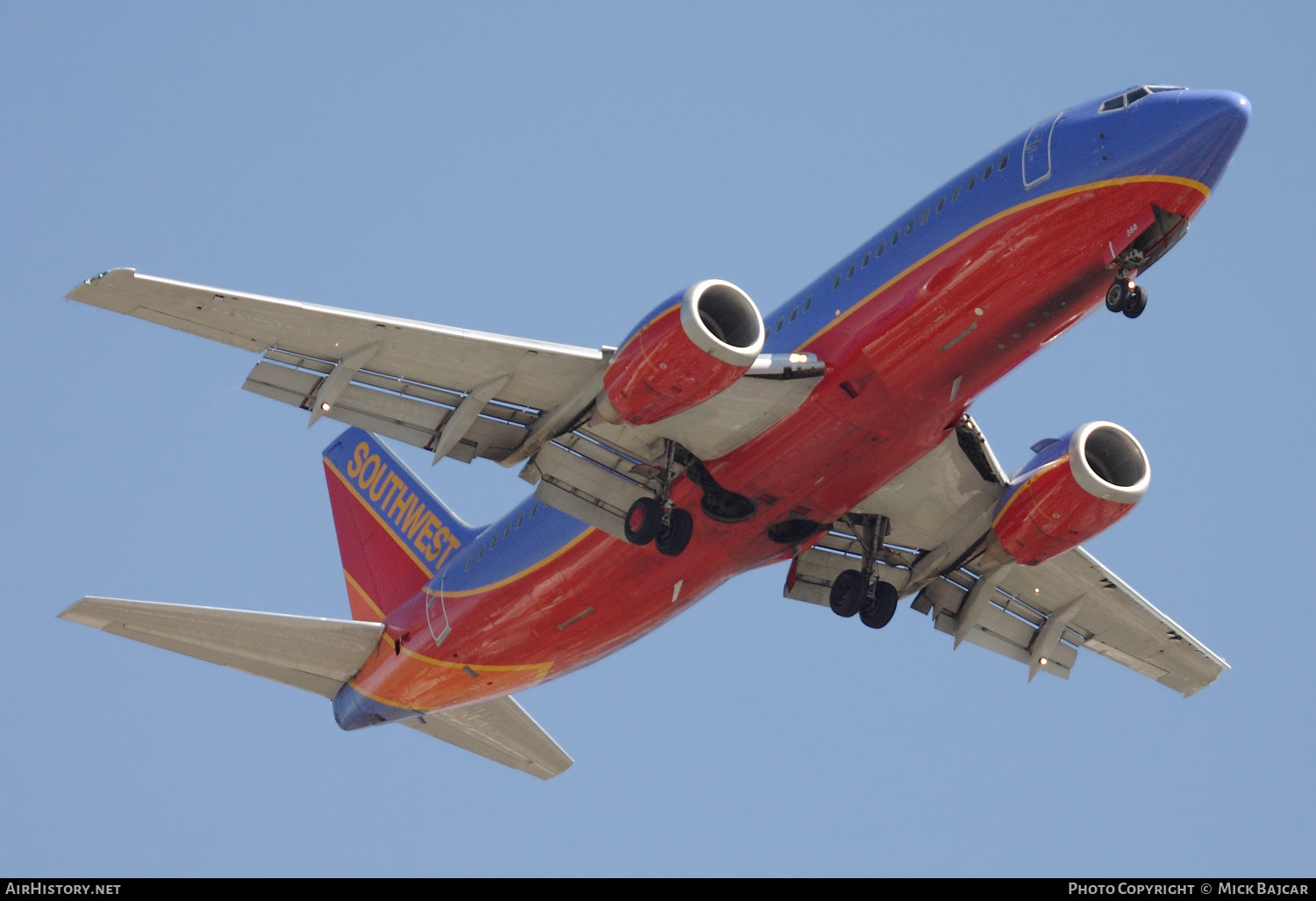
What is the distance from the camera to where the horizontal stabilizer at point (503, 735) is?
26.8m

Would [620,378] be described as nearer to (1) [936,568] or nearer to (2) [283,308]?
(2) [283,308]

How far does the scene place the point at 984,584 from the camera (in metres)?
25.7

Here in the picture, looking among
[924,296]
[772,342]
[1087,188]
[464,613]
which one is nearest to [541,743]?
[464,613]

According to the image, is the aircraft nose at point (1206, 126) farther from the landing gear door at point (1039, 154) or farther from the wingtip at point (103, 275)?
the wingtip at point (103, 275)

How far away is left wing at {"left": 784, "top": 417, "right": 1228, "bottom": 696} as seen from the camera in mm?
23547

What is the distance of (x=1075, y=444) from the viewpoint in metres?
21.9

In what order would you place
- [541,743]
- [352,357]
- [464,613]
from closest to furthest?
1. [352,357]
2. [464,613]
3. [541,743]

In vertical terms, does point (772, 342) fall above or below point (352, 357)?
above

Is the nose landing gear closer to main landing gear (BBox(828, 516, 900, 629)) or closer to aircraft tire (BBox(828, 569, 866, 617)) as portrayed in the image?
main landing gear (BBox(828, 516, 900, 629))

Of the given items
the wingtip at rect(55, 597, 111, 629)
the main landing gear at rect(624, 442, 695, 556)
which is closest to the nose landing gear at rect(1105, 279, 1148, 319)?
the main landing gear at rect(624, 442, 695, 556)

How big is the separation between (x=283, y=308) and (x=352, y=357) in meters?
1.28

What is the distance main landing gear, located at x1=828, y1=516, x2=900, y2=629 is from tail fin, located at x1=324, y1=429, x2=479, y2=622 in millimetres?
6527

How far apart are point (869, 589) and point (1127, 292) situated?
7649mm
